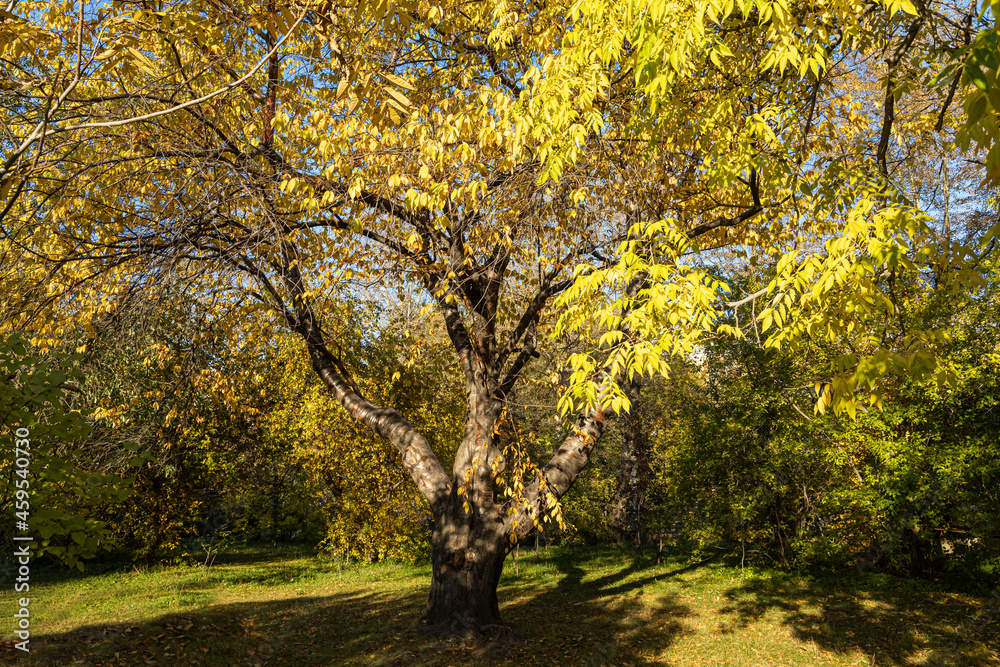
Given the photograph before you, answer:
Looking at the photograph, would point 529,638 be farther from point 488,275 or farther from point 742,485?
point 742,485

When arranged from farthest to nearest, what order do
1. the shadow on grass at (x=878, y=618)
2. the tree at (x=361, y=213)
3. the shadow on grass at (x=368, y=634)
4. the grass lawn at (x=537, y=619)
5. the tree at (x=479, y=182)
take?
1. the shadow on grass at (x=878, y=618)
2. the grass lawn at (x=537, y=619)
3. the shadow on grass at (x=368, y=634)
4. the tree at (x=361, y=213)
5. the tree at (x=479, y=182)

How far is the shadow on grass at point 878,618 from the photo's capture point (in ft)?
20.9

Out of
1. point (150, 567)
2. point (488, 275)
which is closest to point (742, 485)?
point (488, 275)

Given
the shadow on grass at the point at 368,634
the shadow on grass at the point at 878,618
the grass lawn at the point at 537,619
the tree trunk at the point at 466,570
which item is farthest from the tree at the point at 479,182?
the shadow on grass at the point at 878,618

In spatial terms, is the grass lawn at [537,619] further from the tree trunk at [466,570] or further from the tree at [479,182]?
the tree at [479,182]

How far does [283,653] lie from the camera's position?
6.27 m

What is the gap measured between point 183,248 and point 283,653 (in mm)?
4421

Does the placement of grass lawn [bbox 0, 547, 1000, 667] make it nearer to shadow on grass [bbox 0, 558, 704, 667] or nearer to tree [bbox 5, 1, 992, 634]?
shadow on grass [bbox 0, 558, 704, 667]

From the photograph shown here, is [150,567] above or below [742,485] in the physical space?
below

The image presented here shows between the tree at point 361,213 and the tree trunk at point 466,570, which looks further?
the tree trunk at point 466,570

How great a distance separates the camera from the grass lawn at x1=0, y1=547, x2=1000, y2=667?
5.93 metres

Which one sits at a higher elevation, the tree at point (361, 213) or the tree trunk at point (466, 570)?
the tree at point (361, 213)

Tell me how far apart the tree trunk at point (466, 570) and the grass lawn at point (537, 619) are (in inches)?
13.1

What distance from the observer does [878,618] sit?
764 centimetres
